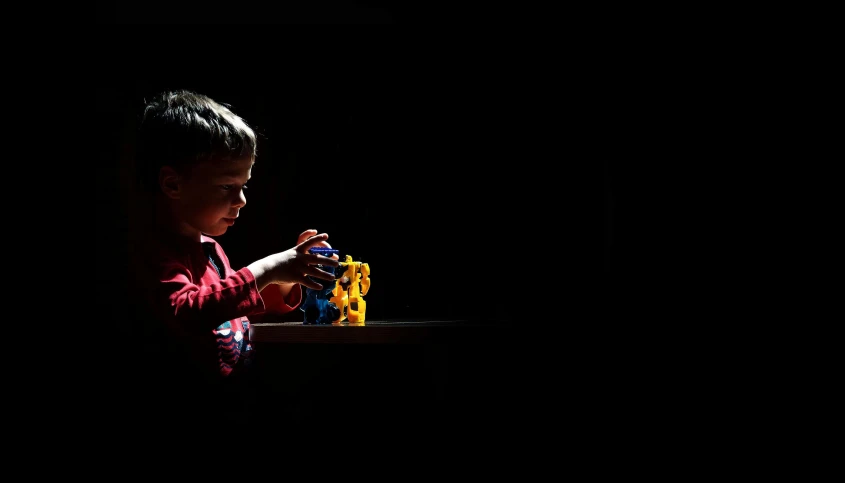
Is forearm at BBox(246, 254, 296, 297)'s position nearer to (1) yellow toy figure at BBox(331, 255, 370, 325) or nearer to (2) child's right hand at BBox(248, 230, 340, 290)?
(2) child's right hand at BBox(248, 230, 340, 290)

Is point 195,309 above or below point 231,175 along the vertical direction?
below

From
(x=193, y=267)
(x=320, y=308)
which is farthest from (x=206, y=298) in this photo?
(x=320, y=308)

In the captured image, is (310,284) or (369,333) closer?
(369,333)

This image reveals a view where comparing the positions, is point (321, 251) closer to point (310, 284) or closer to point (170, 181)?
point (310, 284)

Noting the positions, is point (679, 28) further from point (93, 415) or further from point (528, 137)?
point (93, 415)

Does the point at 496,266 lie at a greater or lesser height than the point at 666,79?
lesser

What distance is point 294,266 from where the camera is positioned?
112 cm

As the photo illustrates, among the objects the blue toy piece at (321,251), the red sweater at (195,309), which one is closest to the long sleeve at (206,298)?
the red sweater at (195,309)

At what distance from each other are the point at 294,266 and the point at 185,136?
0.26 meters

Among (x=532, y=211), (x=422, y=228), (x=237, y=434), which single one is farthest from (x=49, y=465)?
(x=532, y=211)

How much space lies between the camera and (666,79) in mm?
1400

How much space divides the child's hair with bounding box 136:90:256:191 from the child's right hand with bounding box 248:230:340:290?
171 mm

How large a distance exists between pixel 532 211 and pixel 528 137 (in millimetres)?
151

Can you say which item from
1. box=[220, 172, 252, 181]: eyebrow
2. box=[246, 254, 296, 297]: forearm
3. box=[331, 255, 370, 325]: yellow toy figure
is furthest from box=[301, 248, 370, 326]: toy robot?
box=[220, 172, 252, 181]: eyebrow
